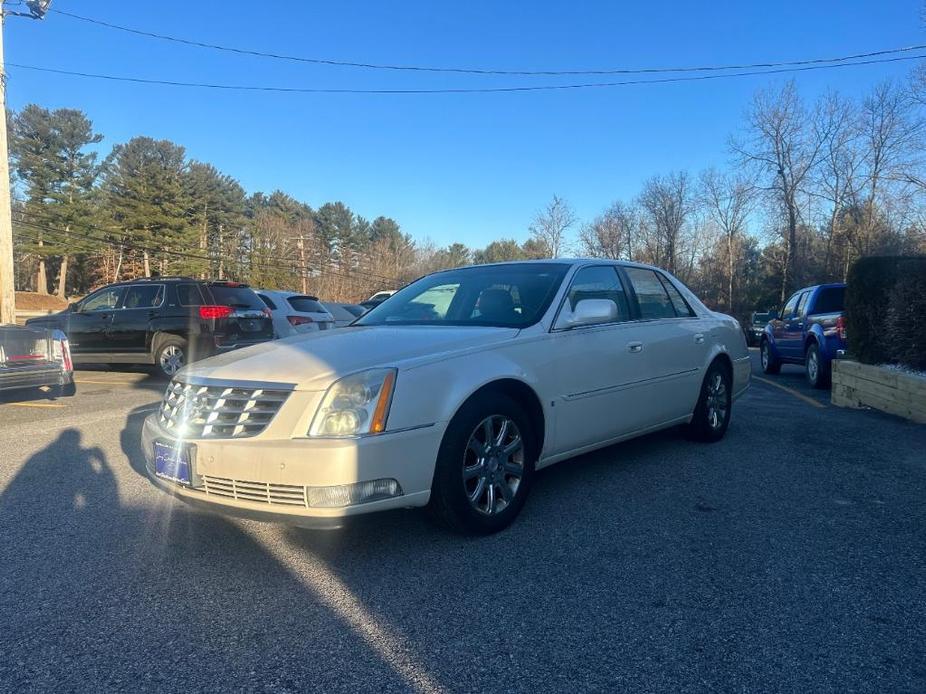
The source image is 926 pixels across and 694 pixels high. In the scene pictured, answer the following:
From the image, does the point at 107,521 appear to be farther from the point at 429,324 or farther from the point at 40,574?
the point at 429,324

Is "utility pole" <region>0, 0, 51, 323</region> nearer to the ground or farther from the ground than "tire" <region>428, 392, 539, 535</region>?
farther from the ground

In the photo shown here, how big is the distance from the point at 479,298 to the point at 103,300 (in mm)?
9138

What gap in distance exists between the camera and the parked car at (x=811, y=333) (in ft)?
33.6

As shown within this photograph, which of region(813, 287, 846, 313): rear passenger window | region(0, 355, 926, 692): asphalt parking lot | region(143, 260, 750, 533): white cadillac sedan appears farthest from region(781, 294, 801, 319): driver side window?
region(143, 260, 750, 533): white cadillac sedan

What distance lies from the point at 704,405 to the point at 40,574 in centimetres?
495

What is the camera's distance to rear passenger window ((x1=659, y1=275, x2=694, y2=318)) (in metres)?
5.66

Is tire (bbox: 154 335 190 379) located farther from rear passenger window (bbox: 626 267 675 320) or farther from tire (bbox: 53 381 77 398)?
rear passenger window (bbox: 626 267 675 320)

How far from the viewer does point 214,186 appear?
62469 millimetres

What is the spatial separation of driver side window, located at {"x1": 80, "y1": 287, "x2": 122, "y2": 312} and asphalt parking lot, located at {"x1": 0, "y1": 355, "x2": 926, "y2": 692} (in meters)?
6.99

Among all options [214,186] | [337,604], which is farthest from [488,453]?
Result: [214,186]

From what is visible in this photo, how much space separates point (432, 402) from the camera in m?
3.23

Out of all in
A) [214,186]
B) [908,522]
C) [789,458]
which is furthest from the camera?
[214,186]

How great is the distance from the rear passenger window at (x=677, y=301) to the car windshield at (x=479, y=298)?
55.9 inches

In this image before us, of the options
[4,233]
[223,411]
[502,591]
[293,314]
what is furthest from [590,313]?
[4,233]
